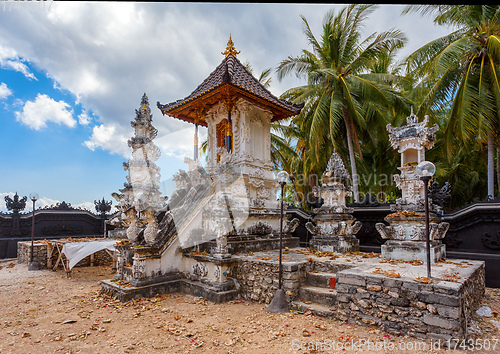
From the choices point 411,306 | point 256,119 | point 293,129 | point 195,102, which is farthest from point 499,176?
point 195,102

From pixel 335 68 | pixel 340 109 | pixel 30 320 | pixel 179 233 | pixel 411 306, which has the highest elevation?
pixel 335 68

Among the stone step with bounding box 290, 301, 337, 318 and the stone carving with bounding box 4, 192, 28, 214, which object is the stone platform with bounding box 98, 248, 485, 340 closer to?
the stone step with bounding box 290, 301, 337, 318

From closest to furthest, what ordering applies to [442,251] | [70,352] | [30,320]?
1. [70,352]
2. [30,320]
3. [442,251]

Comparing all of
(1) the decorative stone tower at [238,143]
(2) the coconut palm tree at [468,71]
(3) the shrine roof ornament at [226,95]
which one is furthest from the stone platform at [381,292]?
(2) the coconut palm tree at [468,71]

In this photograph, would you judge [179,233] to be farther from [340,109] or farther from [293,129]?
[293,129]

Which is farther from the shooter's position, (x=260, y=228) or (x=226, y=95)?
(x=226, y=95)

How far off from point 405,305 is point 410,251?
295 centimetres

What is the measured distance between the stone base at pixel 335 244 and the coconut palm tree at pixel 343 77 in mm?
5789

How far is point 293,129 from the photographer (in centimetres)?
2034

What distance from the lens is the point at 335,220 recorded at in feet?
30.0

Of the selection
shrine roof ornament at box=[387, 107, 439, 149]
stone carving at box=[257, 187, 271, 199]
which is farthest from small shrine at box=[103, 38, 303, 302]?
shrine roof ornament at box=[387, 107, 439, 149]

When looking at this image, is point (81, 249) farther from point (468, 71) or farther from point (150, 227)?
point (468, 71)

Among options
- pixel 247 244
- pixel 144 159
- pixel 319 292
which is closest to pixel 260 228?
pixel 247 244

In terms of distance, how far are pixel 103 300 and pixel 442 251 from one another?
8902 millimetres
